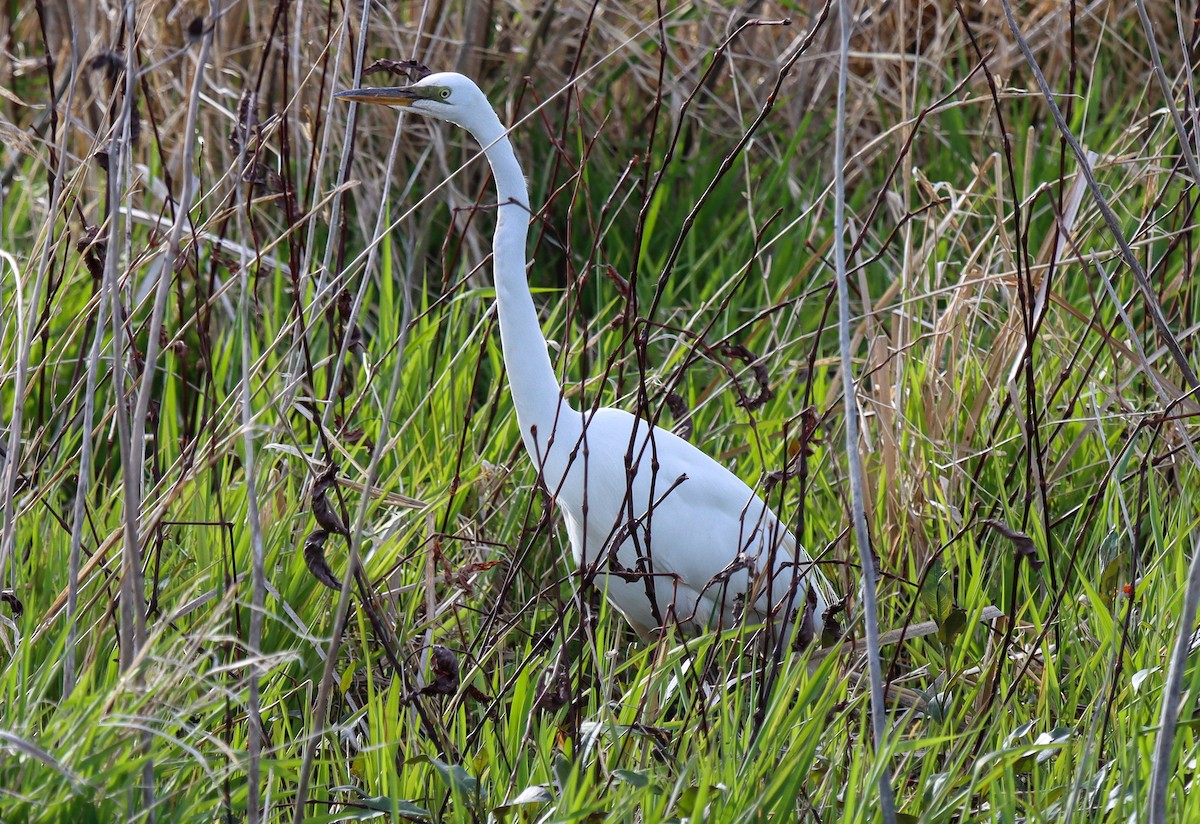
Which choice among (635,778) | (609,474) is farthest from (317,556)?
(609,474)

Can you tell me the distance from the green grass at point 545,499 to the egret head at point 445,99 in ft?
0.36

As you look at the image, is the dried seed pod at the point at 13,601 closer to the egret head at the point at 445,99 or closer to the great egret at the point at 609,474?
the great egret at the point at 609,474

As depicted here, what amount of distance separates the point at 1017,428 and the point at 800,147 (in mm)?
1949

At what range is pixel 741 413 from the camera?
2891 mm

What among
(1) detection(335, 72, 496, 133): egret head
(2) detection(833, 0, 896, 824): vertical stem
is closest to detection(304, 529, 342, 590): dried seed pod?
(2) detection(833, 0, 896, 824): vertical stem

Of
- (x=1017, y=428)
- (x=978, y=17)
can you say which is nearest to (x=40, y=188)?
(x=1017, y=428)

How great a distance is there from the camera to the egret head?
197 cm

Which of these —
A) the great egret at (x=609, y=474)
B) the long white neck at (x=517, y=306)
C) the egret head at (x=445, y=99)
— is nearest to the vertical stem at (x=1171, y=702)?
the great egret at (x=609, y=474)

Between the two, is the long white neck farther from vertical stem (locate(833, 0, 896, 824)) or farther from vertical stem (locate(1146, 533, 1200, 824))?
vertical stem (locate(1146, 533, 1200, 824))

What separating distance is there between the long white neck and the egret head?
27 mm

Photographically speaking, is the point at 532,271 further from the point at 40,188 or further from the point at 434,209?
the point at 40,188

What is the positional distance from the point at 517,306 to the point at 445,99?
1.12ft

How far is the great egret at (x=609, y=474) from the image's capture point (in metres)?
1.98

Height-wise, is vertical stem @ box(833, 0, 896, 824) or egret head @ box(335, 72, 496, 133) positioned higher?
egret head @ box(335, 72, 496, 133)
